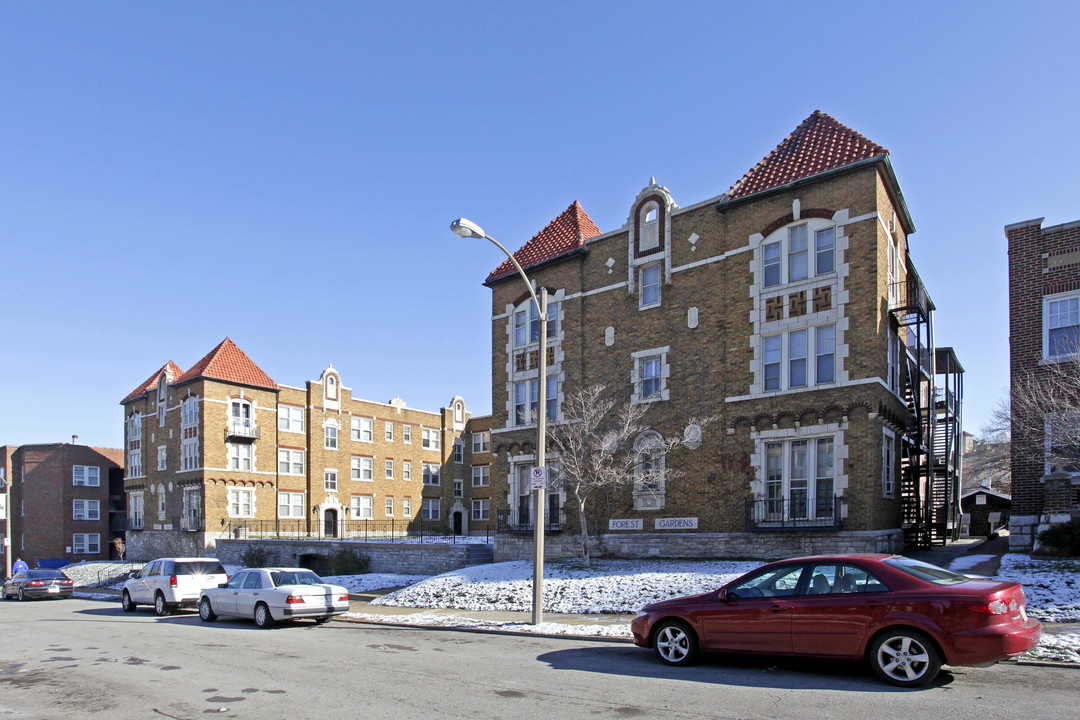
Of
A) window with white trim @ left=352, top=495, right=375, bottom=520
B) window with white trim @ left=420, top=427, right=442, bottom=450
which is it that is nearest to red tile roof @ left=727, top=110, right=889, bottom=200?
window with white trim @ left=352, top=495, right=375, bottom=520

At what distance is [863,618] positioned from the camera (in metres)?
8.85

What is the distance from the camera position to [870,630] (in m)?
8.83

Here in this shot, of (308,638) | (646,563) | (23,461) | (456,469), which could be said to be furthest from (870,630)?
(23,461)

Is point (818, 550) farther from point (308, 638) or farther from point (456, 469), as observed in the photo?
point (456, 469)

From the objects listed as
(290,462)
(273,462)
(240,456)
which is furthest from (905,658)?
(290,462)

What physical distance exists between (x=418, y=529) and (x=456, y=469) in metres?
6.16

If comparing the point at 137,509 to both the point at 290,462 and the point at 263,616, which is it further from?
the point at 263,616

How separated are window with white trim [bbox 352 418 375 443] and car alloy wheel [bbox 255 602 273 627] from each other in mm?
37121

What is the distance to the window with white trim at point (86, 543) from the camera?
60.5 m

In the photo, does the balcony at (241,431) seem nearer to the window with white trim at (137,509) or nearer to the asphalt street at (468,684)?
the window with white trim at (137,509)

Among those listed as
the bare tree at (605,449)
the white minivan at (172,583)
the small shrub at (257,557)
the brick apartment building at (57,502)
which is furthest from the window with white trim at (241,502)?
the bare tree at (605,449)

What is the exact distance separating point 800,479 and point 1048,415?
6.26 metres

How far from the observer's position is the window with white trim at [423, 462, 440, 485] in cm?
5834

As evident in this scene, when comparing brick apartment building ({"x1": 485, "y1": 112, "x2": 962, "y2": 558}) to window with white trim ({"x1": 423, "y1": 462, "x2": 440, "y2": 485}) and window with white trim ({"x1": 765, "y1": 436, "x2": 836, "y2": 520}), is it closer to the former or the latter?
window with white trim ({"x1": 765, "y1": 436, "x2": 836, "y2": 520})
